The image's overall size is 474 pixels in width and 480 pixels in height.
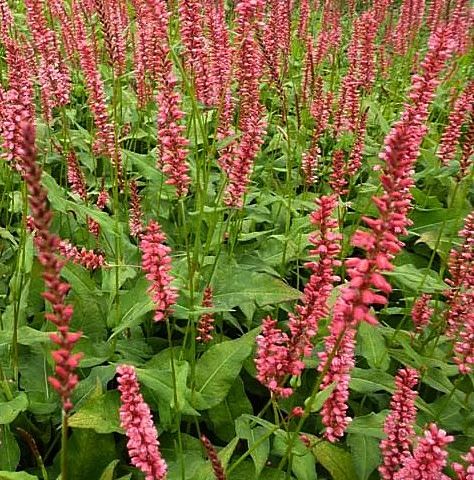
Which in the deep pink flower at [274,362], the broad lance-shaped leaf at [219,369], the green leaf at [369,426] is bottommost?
the green leaf at [369,426]

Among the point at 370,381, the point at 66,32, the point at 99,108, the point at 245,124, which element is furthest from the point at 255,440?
the point at 66,32

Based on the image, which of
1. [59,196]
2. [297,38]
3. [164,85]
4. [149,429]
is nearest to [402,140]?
[149,429]

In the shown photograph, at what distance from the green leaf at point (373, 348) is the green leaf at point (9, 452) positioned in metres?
1.79

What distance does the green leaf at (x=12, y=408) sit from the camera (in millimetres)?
2652

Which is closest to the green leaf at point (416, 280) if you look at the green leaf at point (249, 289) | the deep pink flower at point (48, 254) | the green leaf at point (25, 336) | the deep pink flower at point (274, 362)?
the green leaf at point (249, 289)

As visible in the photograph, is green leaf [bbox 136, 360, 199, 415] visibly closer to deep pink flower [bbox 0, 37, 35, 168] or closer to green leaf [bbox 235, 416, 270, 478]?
green leaf [bbox 235, 416, 270, 478]

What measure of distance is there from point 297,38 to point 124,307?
6644 mm

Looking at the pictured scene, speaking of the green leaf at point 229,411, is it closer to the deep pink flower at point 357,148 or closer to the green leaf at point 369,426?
the green leaf at point 369,426

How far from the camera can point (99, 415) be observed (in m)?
2.79

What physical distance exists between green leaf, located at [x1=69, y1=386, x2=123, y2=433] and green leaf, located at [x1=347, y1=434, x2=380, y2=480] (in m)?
1.10

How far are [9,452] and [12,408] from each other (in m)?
0.26

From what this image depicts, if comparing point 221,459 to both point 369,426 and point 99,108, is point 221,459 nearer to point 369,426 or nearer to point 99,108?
point 369,426

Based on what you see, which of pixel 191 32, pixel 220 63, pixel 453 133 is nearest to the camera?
pixel 191 32

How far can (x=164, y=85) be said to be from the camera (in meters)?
2.84
